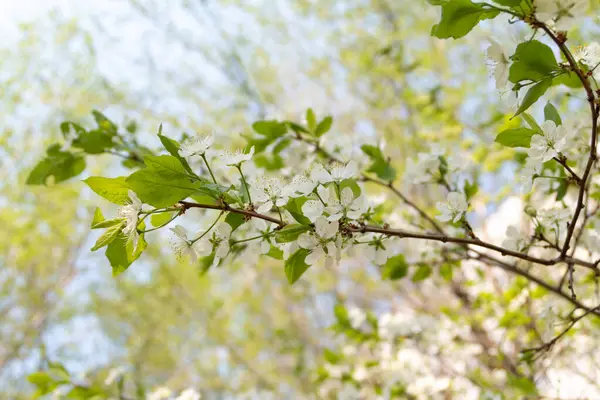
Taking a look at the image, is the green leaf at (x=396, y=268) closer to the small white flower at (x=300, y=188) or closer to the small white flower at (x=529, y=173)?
the small white flower at (x=529, y=173)

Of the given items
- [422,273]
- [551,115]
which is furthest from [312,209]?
[422,273]

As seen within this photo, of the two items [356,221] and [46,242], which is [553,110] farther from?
[46,242]

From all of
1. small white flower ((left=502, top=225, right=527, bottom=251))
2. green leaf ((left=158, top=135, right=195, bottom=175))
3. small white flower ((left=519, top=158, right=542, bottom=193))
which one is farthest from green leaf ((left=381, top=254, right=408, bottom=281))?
green leaf ((left=158, top=135, right=195, bottom=175))

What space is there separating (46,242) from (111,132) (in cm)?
388

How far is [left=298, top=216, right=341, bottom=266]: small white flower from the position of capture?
62 cm

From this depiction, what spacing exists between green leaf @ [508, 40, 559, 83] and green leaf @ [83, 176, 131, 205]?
0.52 m

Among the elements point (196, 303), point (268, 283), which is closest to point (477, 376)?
point (268, 283)

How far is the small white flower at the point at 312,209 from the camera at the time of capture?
0.62m

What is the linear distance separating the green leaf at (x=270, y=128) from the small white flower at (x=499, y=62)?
570 millimetres

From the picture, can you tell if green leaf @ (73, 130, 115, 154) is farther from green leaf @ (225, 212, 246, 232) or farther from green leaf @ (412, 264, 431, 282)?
green leaf @ (412, 264, 431, 282)

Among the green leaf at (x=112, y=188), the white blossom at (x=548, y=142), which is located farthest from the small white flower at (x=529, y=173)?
the green leaf at (x=112, y=188)

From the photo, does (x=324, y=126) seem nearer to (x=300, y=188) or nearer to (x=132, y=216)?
(x=300, y=188)

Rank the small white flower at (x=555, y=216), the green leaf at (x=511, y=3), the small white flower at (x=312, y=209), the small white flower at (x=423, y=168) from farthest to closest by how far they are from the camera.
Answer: the small white flower at (x=423, y=168), the small white flower at (x=555, y=216), the small white flower at (x=312, y=209), the green leaf at (x=511, y=3)

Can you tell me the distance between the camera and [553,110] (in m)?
0.68
